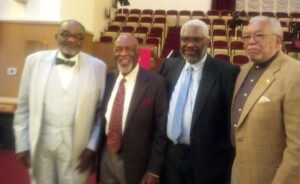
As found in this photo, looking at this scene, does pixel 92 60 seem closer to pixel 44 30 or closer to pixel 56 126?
pixel 56 126

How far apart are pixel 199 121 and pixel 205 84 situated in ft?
0.86

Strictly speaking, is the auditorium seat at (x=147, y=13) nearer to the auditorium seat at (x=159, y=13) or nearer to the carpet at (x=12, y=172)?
the auditorium seat at (x=159, y=13)

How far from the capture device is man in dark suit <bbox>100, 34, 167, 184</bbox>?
270 cm

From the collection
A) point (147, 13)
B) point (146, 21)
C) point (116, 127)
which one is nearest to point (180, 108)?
point (116, 127)

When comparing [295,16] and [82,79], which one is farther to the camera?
[295,16]

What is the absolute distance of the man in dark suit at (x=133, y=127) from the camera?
8.86 feet

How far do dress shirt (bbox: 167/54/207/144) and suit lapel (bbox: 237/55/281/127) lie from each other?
15.9 inches

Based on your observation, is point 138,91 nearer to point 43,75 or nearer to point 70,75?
point 70,75

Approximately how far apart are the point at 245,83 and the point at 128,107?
0.77m

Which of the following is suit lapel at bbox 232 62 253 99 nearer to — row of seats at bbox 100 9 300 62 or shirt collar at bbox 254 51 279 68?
shirt collar at bbox 254 51 279 68

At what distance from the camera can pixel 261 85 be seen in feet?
7.91

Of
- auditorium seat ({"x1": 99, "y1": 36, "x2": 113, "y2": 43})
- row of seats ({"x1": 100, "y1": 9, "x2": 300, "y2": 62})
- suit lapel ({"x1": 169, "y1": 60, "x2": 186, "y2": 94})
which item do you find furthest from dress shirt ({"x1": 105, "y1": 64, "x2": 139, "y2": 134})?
auditorium seat ({"x1": 99, "y1": 36, "x2": 113, "y2": 43})

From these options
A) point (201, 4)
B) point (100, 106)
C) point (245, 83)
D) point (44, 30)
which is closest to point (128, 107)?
point (100, 106)

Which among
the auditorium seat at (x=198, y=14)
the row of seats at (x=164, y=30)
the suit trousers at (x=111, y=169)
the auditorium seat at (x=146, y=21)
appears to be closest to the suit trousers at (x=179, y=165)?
the suit trousers at (x=111, y=169)
